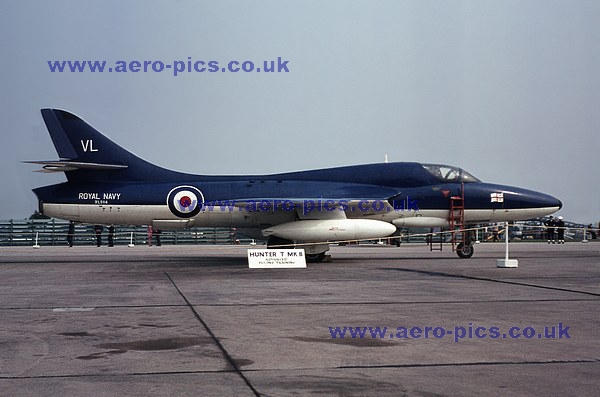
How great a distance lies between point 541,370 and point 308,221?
1521cm

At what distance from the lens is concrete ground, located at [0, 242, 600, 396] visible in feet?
15.9

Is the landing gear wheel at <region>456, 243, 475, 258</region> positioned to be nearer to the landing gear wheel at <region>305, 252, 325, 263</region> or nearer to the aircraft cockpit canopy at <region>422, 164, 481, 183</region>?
the aircraft cockpit canopy at <region>422, 164, 481, 183</region>

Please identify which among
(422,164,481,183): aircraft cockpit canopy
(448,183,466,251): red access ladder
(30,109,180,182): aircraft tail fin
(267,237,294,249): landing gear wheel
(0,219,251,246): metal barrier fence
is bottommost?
(0,219,251,246): metal barrier fence

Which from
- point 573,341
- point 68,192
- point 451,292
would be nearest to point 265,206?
point 68,192

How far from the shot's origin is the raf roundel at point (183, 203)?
20.7 m

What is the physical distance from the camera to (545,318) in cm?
805

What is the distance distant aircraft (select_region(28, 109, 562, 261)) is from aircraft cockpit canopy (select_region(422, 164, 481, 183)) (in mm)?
32

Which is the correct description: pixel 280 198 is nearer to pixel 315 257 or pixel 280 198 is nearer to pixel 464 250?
pixel 315 257

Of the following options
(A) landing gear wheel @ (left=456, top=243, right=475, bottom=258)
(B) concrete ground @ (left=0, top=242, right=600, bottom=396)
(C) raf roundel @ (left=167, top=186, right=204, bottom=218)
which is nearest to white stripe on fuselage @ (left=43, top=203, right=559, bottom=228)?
(C) raf roundel @ (left=167, top=186, right=204, bottom=218)

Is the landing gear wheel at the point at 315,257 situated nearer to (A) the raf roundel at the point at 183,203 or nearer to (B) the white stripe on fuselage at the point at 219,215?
(B) the white stripe on fuselage at the point at 219,215

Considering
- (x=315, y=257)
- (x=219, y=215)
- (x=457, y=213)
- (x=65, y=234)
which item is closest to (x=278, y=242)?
(x=315, y=257)

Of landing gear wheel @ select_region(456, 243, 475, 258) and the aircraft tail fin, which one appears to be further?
landing gear wheel @ select_region(456, 243, 475, 258)

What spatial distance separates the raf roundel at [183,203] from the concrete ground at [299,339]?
7.70m

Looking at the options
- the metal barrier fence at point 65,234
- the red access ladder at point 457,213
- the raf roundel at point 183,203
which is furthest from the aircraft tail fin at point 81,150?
the metal barrier fence at point 65,234
